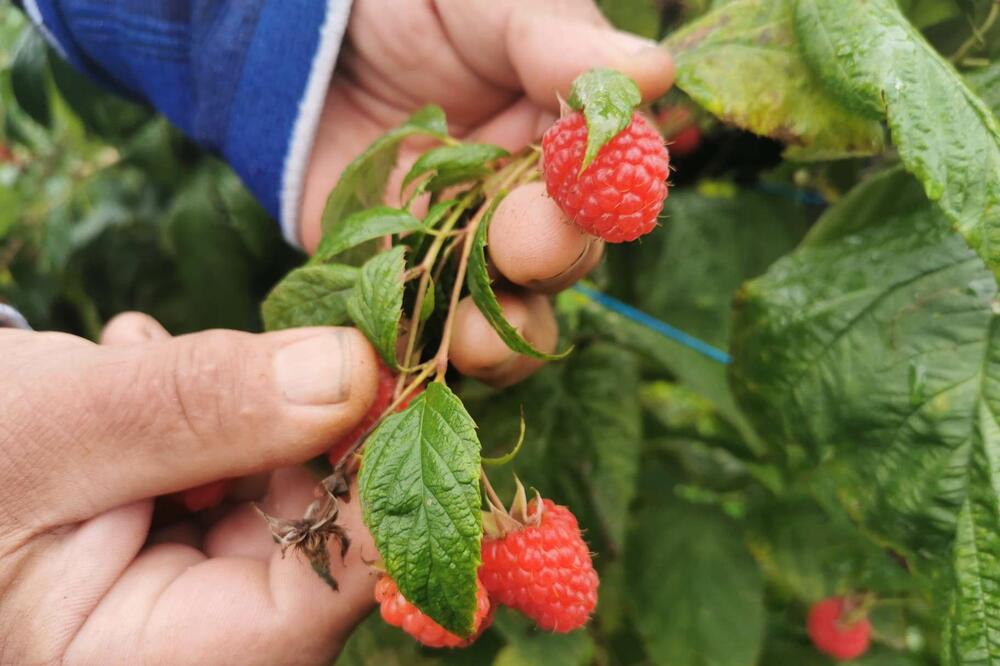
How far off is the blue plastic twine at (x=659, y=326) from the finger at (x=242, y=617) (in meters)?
0.73

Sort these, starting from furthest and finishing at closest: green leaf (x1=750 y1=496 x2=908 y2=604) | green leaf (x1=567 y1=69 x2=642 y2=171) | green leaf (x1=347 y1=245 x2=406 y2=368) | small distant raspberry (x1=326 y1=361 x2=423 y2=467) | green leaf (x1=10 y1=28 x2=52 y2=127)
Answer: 1. green leaf (x1=10 y1=28 x2=52 y2=127)
2. green leaf (x1=750 y1=496 x2=908 y2=604)
3. small distant raspberry (x1=326 y1=361 x2=423 y2=467)
4. green leaf (x1=347 y1=245 x2=406 y2=368)
5. green leaf (x1=567 y1=69 x2=642 y2=171)

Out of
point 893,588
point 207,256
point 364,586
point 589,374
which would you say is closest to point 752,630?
point 893,588

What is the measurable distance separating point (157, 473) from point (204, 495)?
0.12 meters

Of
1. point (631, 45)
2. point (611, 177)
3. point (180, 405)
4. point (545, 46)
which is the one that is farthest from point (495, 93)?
point (180, 405)

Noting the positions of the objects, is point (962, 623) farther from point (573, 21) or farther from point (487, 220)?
point (573, 21)

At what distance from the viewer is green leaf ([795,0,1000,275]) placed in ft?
2.20

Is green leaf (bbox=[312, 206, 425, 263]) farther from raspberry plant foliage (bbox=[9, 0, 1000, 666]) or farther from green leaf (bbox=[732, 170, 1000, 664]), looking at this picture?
green leaf (bbox=[732, 170, 1000, 664])

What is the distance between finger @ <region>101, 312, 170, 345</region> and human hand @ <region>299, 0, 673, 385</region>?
0.32 meters

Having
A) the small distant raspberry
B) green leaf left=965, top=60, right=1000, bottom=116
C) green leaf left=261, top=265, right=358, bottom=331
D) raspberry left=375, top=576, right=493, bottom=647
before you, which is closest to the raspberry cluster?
raspberry left=375, top=576, right=493, bottom=647

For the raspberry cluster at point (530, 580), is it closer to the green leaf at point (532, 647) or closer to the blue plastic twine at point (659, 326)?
the green leaf at point (532, 647)

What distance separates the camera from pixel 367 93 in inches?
52.8

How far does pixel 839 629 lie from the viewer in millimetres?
1403

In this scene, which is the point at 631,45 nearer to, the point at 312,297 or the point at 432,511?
the point at 312,297

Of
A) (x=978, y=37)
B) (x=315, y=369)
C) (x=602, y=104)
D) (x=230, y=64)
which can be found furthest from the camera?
(x=230, y=64)
